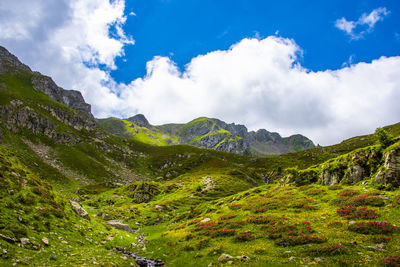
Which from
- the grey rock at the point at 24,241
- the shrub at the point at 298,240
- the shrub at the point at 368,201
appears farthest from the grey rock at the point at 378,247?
the grey rock at the point at 24,241

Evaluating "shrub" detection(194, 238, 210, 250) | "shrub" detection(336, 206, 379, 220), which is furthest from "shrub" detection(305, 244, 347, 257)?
"shrub" detection(194, 238, 210, 250)

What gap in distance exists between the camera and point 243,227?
2589 centimetres

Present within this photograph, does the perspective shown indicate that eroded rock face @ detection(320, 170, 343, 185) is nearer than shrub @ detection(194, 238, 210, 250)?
No

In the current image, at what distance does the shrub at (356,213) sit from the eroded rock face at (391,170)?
9184 mm

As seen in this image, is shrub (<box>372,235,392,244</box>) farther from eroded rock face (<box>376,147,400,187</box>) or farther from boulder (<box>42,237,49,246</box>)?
boulder (<box>42,237,49,246</box>)


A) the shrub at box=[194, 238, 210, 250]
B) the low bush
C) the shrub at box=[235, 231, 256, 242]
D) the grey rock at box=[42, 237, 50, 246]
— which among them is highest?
the grey rock at box=[42, 237, 50, 246]

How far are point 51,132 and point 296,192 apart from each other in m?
198

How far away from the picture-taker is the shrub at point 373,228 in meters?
16.9

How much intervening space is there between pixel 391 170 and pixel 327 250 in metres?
21.9

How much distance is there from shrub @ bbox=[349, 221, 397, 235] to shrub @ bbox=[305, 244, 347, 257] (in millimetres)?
4206

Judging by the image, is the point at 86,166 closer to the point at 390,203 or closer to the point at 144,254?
the point at 144,254

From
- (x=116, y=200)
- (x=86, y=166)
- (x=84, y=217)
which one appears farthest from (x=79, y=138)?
(x=84, y=217)

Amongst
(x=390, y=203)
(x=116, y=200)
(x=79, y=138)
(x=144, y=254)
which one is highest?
(x=79, y=138)

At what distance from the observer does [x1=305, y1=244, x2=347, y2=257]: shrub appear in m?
15.0
